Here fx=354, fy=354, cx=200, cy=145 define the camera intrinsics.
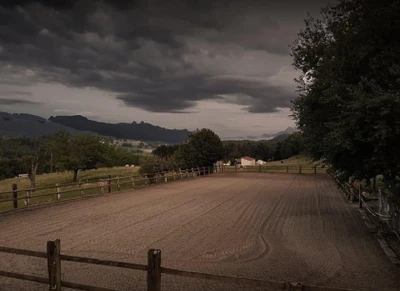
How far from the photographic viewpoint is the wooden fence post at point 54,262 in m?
6.00

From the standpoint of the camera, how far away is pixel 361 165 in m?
13.1

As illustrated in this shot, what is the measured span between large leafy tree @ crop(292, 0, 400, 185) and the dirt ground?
2909 mm

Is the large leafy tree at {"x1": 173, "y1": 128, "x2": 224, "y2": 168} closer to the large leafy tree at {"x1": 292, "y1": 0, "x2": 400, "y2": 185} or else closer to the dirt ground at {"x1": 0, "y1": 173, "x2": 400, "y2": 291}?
the dirt ground at {"x1": 0, "y1": 173, "x2": 400, "y2": 291}

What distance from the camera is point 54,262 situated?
602 cm

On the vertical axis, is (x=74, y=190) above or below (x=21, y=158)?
below

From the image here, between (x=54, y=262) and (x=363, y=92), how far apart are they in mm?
9629

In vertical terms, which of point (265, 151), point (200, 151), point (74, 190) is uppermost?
point (200, 151)

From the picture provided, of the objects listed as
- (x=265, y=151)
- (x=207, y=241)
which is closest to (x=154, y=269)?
(x=207, y=241)

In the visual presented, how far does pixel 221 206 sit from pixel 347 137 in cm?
869

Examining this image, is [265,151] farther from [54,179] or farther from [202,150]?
[54,179]

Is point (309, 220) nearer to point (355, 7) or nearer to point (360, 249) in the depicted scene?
point (360, 249)

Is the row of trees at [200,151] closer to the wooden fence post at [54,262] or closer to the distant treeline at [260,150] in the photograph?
the wooden fence post at [54,262]

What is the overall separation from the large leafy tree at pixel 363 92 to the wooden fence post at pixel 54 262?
8.51m

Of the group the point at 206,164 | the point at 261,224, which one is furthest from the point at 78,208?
the point at 206,164
